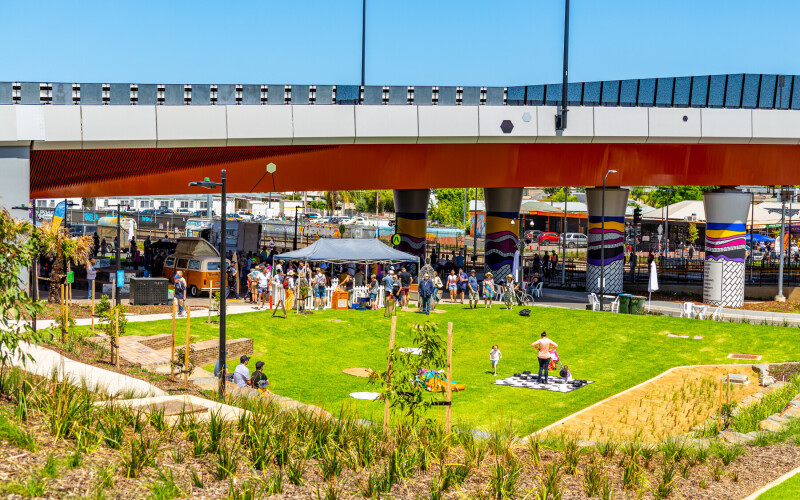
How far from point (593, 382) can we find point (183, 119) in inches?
694

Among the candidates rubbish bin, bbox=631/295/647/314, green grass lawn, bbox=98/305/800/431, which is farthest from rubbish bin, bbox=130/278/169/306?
Answer: rubbish bin, bbox=631/295/647/314

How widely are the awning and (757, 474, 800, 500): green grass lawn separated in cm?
2451

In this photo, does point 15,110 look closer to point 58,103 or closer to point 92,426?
point 58,103

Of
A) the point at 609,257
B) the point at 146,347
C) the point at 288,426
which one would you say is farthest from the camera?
the point at 609,257

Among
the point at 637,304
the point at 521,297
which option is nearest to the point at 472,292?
the point at 521,297

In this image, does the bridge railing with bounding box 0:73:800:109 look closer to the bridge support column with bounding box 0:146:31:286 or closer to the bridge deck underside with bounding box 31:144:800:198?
the bridge support column with bounding box 0:146:31:286

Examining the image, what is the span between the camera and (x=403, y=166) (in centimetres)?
3912

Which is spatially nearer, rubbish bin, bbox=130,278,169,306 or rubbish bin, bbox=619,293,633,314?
rubbish bin, bbox=130,278,169,306

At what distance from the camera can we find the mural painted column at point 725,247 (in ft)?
143

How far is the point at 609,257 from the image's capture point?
48125mm

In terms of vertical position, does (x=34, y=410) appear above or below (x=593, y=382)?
above

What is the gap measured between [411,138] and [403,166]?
Result: 2.04m

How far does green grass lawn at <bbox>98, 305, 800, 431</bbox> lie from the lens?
22.2 metres

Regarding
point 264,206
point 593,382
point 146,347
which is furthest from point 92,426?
point 264,206
